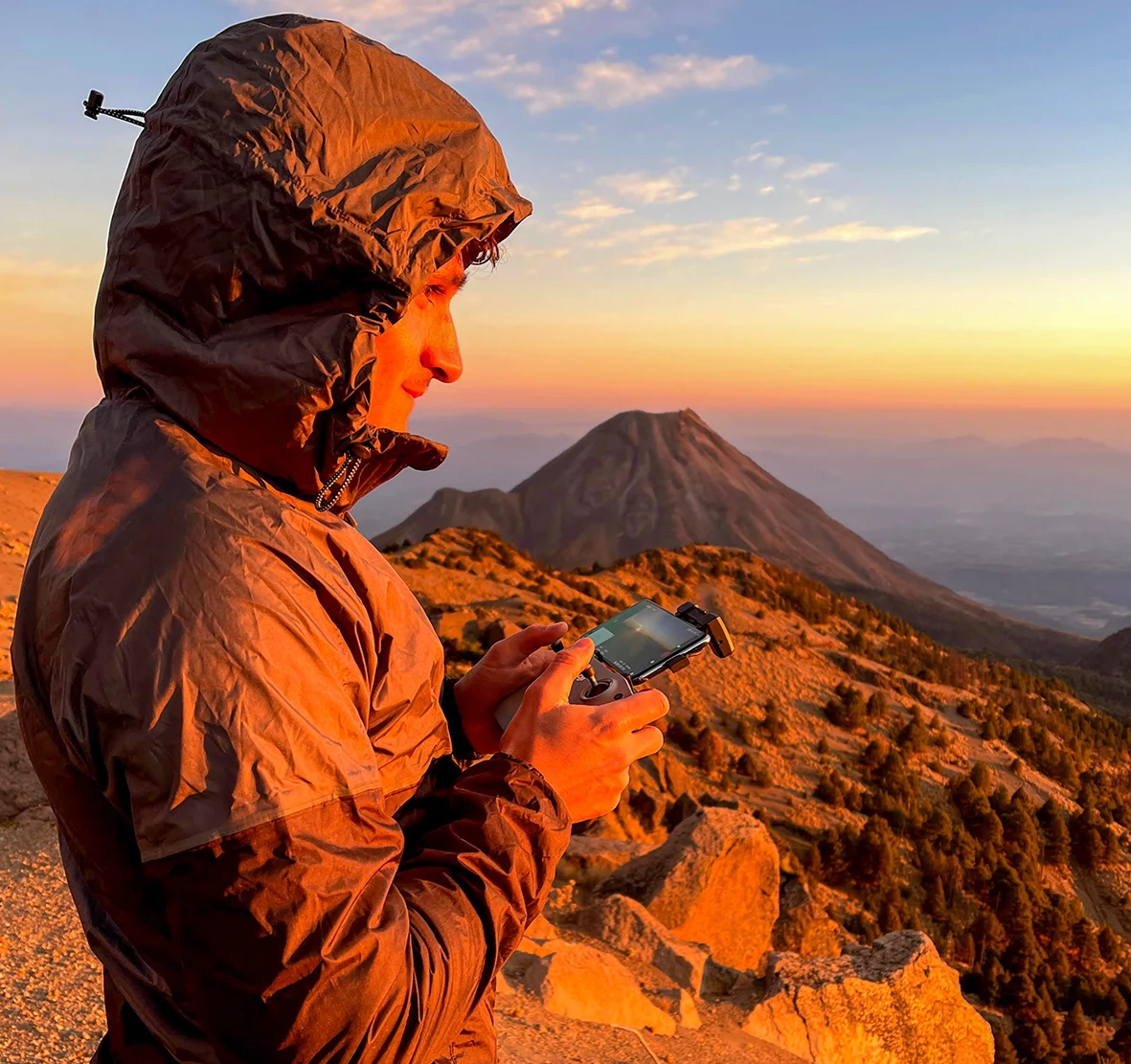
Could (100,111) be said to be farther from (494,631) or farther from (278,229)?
(494,631)

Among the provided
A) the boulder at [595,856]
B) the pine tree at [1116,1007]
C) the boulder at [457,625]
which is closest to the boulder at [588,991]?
the boulder at [595,856]

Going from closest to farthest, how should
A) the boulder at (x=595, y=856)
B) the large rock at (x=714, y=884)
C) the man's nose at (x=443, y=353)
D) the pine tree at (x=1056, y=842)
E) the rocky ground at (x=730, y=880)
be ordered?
the man's nose at (x=443, y=353)
the rocky ground at (x=730, y=880)
the large rock at (x=714, y=884)
the boulder at (x=595, y=856)
the pine tree at (x=1056, y=842)

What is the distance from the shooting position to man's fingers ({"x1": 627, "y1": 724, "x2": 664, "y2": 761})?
1626 millimetres

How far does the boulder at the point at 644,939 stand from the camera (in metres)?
6.90

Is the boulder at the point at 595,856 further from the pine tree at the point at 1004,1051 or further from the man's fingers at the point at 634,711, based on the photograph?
the man's fingers at the point at 634,711

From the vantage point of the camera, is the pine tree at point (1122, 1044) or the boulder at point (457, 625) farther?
the boulder at point (457, 625)

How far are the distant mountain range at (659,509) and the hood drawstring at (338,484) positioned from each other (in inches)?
3226

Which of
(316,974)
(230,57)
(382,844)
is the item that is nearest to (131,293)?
(230,57)

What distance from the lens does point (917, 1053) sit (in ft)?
22.5

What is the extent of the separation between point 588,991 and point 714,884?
2.76 meters

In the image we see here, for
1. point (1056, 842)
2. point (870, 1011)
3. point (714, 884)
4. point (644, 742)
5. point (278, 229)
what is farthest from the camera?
point (1056, 842)

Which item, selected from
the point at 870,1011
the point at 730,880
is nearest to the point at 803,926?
the point at 730,880

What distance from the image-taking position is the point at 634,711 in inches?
64.4

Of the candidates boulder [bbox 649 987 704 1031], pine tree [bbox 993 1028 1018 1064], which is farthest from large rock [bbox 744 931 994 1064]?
pine tree [bbox 993 1028 1018 1064]
